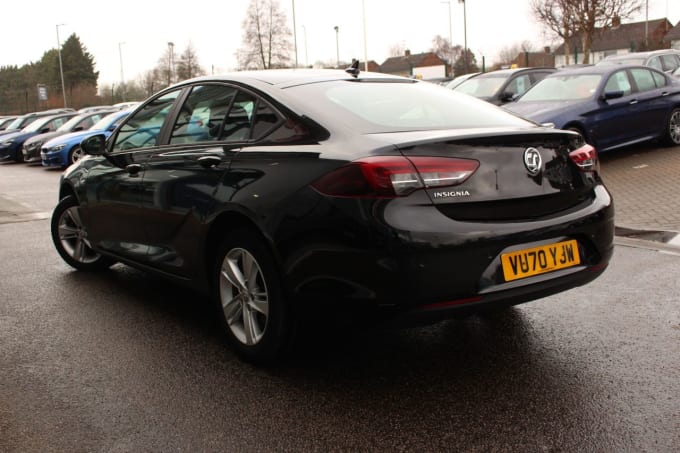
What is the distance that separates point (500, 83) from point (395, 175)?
521 inches

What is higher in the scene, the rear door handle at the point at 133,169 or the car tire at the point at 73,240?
the rear door handle at the point at 133,169

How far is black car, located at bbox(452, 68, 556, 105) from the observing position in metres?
15.4

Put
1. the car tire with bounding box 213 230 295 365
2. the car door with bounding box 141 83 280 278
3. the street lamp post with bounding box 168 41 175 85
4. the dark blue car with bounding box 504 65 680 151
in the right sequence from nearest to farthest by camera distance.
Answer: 1. the car tire with bounding box 213 230 295 365
2. the car door with bounding box 141 83 280 278
3. the dark blue car with bounding box 504 65 680 151
4. the street lamp post with bounding box 168 41 175 85

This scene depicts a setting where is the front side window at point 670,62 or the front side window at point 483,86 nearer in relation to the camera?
the front side window at point 483,86

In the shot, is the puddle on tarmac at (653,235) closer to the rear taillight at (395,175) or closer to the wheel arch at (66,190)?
the rear taillight at (395,175)

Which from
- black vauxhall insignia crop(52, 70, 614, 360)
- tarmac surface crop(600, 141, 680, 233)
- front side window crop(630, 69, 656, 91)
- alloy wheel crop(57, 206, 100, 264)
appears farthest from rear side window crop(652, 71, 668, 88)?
alloy wheel crop(57, 206, 100, 264)

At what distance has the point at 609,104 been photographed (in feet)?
36.7

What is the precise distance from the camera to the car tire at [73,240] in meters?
6.17

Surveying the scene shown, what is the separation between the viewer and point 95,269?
6.26 meters

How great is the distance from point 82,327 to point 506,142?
9.79ft

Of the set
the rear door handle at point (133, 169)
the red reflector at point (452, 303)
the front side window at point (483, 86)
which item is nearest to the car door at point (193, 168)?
the rear door handle at point (133, 169)

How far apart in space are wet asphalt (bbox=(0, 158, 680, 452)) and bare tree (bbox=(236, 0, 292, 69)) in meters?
60.8

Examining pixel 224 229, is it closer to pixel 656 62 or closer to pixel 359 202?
pixel 359 202

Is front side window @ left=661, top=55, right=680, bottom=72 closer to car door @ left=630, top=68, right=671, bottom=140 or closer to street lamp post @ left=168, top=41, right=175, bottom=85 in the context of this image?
car door @ left=630, top=68, right=671, bottom=140
